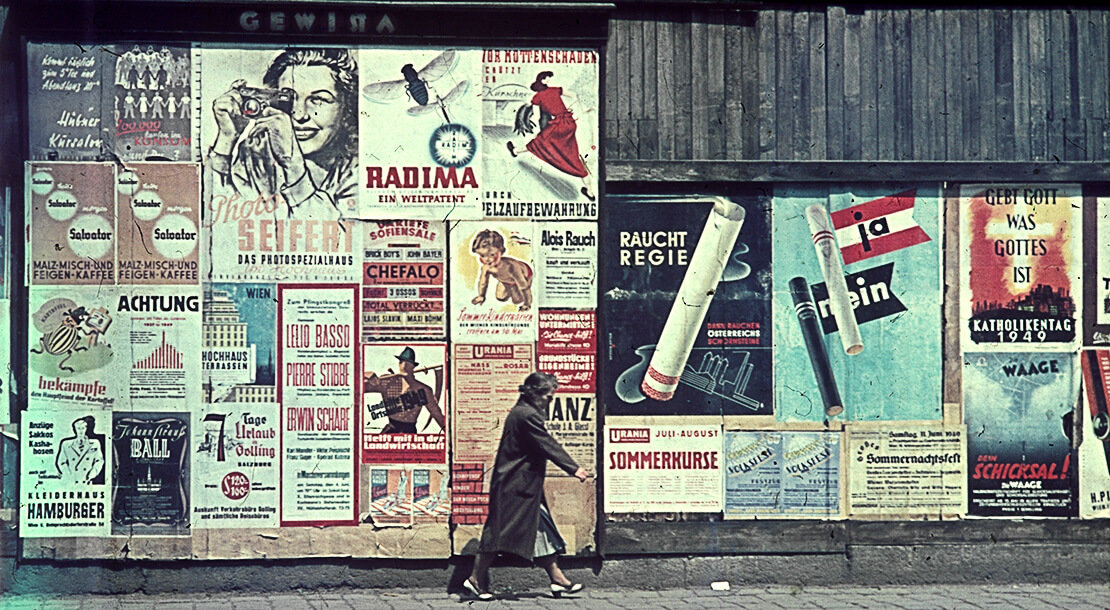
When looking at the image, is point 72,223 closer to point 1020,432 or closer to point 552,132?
point 552,132

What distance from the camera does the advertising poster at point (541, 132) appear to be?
9.03 metres

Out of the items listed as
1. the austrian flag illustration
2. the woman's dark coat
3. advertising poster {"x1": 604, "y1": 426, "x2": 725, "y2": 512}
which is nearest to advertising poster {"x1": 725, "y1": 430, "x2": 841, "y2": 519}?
advertising poster {"x1": 604, "y1": 426, "x2": 725, "y2": 512}

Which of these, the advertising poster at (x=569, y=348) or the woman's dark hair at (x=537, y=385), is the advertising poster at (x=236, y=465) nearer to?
the woman's dark hair at (x=537, y=385)

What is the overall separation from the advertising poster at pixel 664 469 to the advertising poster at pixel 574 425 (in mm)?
129

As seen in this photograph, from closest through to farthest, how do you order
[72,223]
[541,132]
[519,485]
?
[519,485] < [72,223] < [541,132]

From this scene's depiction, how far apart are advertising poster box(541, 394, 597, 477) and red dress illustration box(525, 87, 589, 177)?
5.32ft

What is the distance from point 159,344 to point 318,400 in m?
1.19

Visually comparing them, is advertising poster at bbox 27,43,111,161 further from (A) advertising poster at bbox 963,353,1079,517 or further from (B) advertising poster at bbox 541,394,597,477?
(A) advertising poster at bbox 963,353,1079,517

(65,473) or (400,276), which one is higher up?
(400,276)

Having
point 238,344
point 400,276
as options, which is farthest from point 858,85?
point 238,344

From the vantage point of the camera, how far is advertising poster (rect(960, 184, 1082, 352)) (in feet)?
30.3

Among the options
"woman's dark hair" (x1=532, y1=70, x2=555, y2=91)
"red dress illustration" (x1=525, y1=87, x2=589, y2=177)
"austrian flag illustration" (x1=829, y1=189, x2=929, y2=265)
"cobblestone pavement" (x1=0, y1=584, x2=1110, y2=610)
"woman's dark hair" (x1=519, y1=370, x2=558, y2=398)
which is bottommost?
"cobblestone pavement" (x1=0, y1=584, x2=1110, y2=610)

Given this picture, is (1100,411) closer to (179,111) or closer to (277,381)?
(277,381)

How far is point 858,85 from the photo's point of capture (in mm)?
9180
